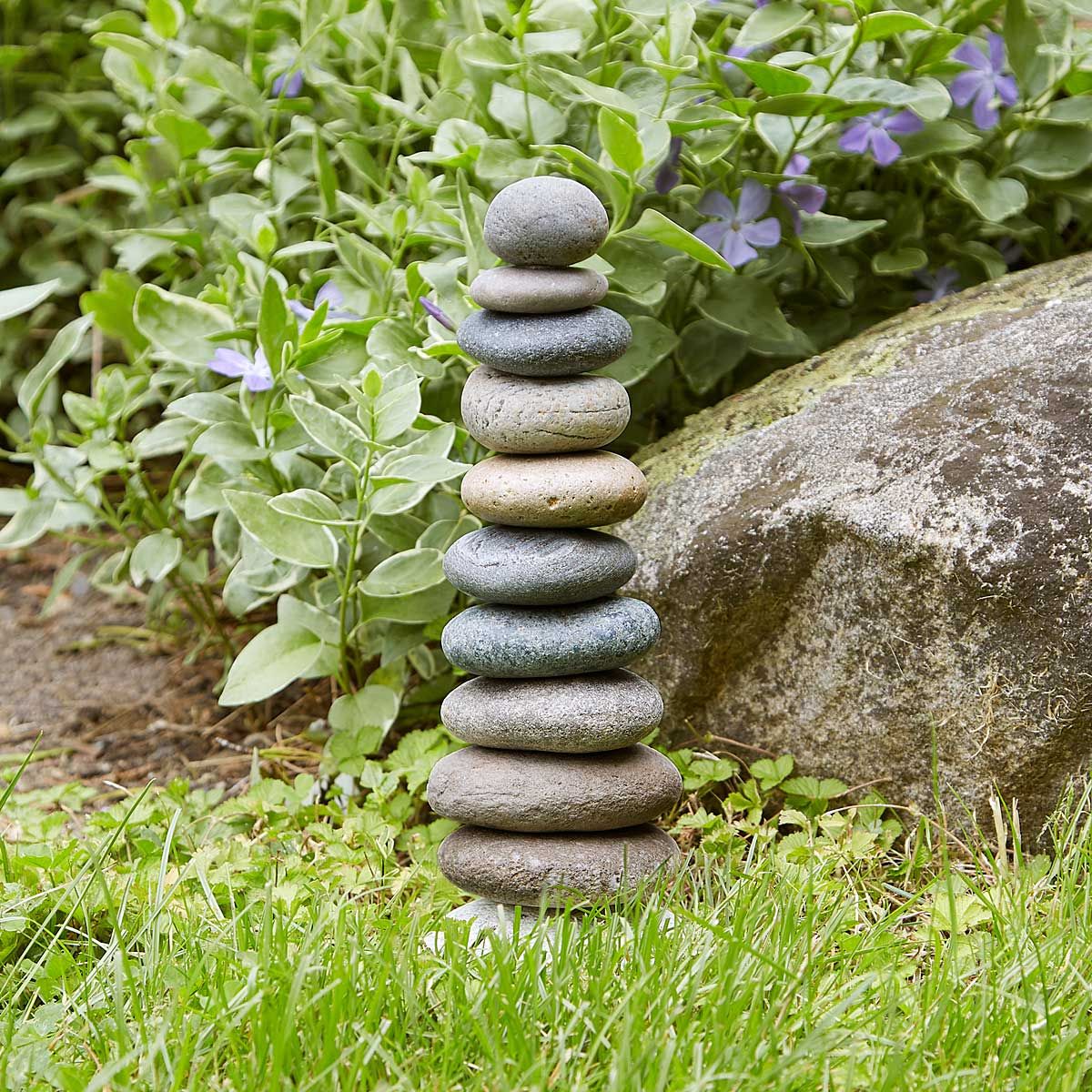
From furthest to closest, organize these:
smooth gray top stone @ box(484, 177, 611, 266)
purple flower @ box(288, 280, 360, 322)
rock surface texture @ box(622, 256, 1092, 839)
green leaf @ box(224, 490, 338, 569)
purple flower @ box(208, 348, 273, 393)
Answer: purple flower @ box(288, 280, 360, 322)
purple flower @ box(208, 348, 273, 393)
green leaf @ box(224, 490, 338, 569)
rock surface texture @ box(622, 256, 1092, 839)
smooth gray top stone @ box(484, 177, 611, 266)

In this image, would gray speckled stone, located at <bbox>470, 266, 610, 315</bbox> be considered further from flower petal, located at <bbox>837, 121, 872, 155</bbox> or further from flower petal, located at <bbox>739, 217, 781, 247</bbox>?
flower petal, located at <bbox>837, 121, 872, 155</bbox>

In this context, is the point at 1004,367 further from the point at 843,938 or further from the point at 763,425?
the point at 843,938

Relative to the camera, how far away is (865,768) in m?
2.15

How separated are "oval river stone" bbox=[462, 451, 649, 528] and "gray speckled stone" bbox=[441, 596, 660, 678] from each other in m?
0.13

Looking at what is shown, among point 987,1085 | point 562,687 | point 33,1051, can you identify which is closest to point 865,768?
point 562,687

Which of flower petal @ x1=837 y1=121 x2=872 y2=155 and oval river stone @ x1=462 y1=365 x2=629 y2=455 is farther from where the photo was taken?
flower petal @ x1=837 y1=121 x2=872 y2=155

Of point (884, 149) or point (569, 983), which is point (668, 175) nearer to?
point (884, 149)

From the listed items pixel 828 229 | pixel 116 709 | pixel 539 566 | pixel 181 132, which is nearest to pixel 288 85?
pixel 181 132

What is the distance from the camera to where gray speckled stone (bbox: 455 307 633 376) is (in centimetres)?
178

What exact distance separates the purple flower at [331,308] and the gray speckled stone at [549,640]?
3.04ft

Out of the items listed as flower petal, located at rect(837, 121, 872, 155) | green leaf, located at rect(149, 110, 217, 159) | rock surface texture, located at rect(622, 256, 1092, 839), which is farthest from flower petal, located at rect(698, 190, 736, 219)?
green leaf, located at rect(149, 110, 217, 159)

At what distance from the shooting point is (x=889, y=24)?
2215 mm

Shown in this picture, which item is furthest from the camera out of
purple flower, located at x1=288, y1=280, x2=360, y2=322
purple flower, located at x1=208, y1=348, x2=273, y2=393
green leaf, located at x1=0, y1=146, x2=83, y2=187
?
green leaf, located at x1=0, y1=146, x2=83, y2=187

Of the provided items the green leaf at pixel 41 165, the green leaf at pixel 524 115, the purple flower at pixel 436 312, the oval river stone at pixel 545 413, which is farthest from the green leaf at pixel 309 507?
the green leaf at pixel 41 165
